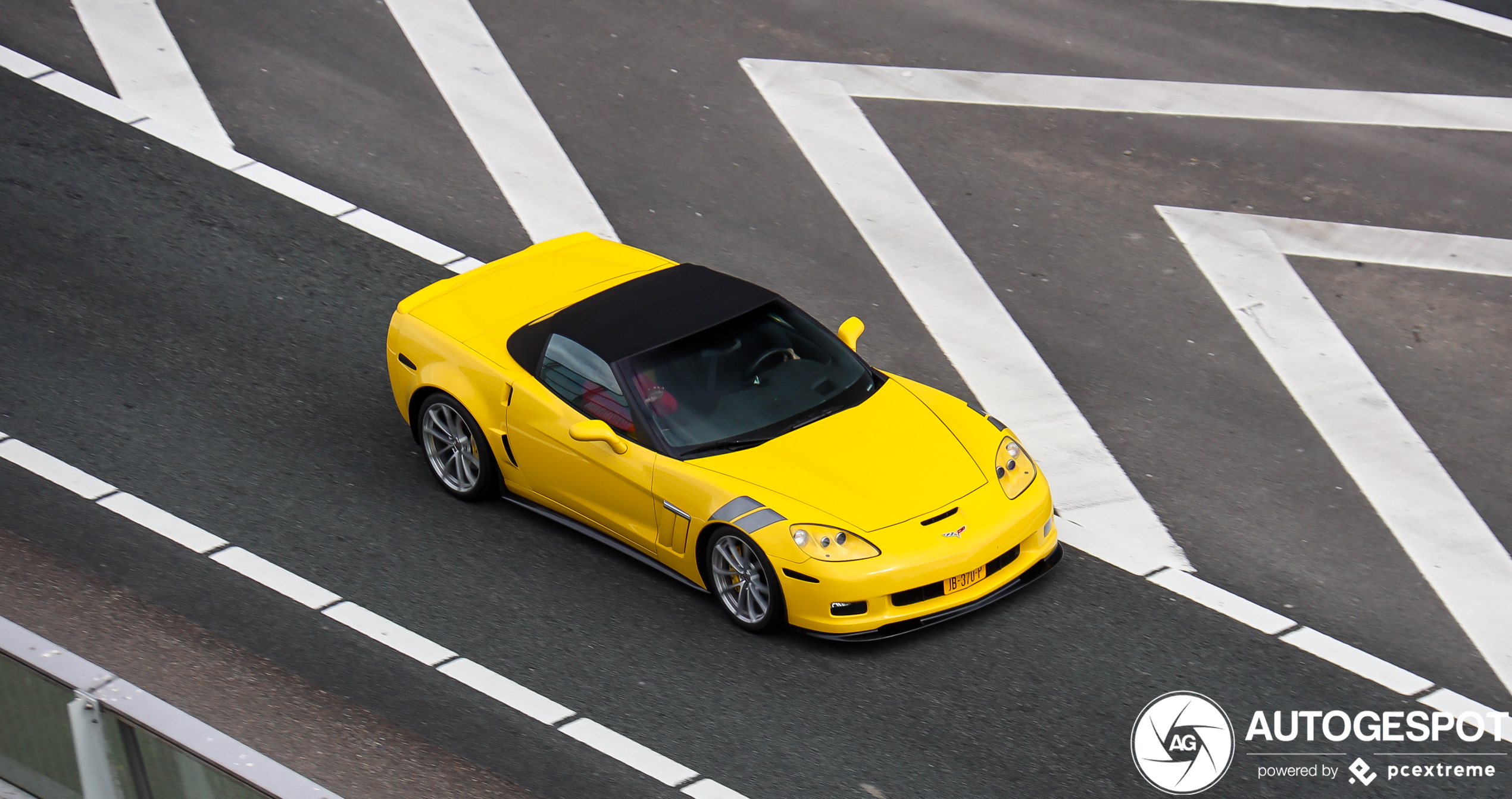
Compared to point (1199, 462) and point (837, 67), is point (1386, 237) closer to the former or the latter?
point (1199, 462)

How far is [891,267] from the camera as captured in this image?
1173 centimetres

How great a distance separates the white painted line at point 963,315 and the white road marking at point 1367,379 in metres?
1.46

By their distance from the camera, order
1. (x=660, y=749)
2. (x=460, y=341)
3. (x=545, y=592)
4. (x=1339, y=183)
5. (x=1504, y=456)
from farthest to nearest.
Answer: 1. (x=1339, y=183)
2. (x=1504, y=456)
3. (x=460, y=341)
4. (x=545, y=592)
5. (x=660, y=749)

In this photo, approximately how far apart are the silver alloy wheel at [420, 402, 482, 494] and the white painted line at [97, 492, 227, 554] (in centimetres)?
127

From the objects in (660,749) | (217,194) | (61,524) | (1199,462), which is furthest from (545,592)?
(217,194)

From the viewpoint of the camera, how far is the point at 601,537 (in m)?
8.73

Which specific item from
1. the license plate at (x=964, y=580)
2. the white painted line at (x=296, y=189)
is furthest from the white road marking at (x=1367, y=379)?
the white painted line at (x=296, y=189)

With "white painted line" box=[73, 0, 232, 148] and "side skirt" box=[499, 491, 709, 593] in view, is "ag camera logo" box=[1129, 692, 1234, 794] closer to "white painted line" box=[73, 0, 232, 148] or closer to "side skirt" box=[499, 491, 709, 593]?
"side skirt" box=[499, 491, 709, 593]

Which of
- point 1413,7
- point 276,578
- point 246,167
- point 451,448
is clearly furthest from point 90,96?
point 1413,7

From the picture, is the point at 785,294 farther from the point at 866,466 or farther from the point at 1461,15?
the point at 1461,15

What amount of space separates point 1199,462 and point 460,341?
14.7ft

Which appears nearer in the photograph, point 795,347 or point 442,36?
point 795,347

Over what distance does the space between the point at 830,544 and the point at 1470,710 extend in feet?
10.4

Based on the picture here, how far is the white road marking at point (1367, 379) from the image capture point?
865cm
